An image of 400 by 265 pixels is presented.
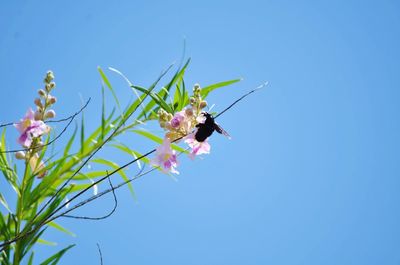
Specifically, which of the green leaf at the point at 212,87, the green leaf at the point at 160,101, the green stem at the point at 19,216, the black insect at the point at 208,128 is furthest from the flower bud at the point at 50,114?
the black insect at the point at 208,128

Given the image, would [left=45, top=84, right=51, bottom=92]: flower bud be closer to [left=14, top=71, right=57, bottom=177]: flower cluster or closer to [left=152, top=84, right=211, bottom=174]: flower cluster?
[left=14, top=71, right=57, bottom=177]: flower cluster

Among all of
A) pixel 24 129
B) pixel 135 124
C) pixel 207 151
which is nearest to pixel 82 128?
pixel 24 129

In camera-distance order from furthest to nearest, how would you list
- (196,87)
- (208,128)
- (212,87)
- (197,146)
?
(212,87) → (196,87) → (197,146) → (208,128)

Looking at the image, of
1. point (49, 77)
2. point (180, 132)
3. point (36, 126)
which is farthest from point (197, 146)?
point (49, 77)

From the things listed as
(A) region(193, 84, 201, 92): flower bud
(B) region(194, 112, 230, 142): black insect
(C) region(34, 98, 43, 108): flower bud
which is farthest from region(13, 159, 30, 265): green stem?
(B) region(194, 112, 230, 142): black insect

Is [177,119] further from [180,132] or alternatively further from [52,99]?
[52,99]

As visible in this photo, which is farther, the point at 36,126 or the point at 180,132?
the point at 36,126
